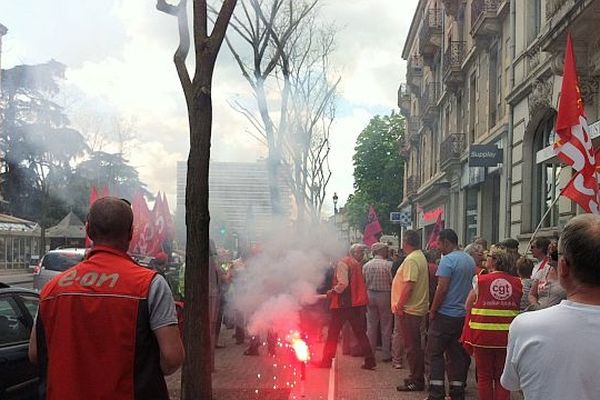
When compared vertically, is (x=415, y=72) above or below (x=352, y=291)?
above

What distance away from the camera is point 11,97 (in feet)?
65.8

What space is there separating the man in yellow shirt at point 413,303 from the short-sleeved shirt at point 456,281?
1130 millimetres

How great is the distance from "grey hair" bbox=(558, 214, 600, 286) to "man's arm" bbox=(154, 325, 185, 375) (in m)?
1.56

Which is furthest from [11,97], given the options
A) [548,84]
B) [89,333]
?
[89,333]

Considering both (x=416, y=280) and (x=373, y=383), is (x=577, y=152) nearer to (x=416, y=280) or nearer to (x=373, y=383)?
(x=416, y=280)

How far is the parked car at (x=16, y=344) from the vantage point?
4.79 m

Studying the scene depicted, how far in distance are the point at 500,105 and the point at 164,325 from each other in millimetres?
17323

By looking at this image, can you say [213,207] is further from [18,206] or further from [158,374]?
[18,206]

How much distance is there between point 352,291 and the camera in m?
9.12

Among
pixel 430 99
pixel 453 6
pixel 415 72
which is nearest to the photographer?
pixel 453 6

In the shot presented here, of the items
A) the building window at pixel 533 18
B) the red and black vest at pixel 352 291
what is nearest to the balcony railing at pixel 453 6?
the building window at pixel 533 18

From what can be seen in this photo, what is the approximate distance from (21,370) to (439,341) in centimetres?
393

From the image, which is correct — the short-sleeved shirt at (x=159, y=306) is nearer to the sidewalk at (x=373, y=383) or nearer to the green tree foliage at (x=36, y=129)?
the sidewalk at (x=373, y=383)

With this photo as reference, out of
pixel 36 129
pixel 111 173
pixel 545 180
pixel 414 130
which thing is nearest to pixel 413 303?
pixel 545 180
